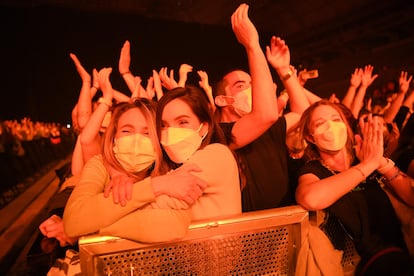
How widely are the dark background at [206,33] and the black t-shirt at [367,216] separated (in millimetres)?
7017

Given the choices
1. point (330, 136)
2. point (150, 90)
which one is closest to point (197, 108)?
point (330, 136)

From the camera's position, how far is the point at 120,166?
155cm

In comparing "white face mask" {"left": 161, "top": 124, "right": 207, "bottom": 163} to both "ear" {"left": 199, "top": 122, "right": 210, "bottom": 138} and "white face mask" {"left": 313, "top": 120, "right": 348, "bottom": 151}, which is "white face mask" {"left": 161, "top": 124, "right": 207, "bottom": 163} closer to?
"ear" {"left": 199, "top": 122, "right": 210, "bottom": 138}

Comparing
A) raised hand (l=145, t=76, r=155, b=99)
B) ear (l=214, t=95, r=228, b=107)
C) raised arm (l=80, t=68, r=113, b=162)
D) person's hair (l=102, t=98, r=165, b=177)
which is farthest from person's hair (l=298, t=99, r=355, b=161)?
raised hand (l=145, t=76, r=155, b=99)

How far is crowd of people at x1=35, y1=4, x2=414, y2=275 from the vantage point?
1182 mm

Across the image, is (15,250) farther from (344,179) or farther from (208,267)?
(344,179)

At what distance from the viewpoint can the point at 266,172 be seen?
68.9 inches

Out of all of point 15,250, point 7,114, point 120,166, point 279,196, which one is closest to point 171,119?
point 120,166

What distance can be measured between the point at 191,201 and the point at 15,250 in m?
3.80

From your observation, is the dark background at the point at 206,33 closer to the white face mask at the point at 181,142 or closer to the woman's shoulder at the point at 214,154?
the white face mask at the point at 181,142

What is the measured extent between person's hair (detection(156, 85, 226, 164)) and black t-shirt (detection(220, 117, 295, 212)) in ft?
0.45

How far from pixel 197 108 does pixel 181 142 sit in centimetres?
21

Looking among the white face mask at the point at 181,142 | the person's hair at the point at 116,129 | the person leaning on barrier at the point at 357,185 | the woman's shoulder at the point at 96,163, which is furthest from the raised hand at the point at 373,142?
the woman's shoulder at the point at 96,163

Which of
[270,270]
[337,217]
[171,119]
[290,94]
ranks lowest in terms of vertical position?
[270,270]
